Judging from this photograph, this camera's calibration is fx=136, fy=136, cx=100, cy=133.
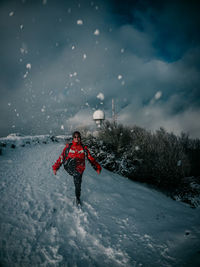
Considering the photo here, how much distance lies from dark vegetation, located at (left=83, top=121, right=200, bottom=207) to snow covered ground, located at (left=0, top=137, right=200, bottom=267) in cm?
168

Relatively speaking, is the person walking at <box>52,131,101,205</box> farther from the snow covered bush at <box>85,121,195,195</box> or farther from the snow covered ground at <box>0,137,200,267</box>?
the snow covered bush at <box>85,121,195,195</box>

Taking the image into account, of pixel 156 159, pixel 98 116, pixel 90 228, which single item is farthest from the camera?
pixel 98 116

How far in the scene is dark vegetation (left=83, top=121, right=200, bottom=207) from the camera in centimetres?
587

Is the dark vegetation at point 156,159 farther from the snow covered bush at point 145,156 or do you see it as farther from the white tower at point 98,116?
the white tower at point 98,116

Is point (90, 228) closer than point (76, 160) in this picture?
Yes

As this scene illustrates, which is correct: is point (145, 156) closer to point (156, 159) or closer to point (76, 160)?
point (156, 159)

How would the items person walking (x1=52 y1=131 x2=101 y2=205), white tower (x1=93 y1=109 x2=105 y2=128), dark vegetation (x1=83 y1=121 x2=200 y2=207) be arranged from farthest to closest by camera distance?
1. white tower (x1=93 y1=109 x2=105 y2=128)
2. dark vegetation (x1=83 y1=121 x2=200 y2=207)
3. person walking (x1=52 y1=131 x2=101 y2=205)

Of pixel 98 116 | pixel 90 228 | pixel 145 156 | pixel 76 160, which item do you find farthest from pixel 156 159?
pixel 98 116

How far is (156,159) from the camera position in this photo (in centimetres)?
632

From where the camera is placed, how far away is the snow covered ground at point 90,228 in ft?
7.09

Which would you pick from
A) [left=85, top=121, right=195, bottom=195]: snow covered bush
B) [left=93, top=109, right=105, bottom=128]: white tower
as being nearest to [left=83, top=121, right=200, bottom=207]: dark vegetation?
[left=85, top=121, right=195, bottom=195]: snow covered bush

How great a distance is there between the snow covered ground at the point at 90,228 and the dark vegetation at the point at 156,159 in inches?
66.2

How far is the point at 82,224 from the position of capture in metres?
2.94

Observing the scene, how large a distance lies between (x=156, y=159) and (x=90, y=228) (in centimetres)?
454
